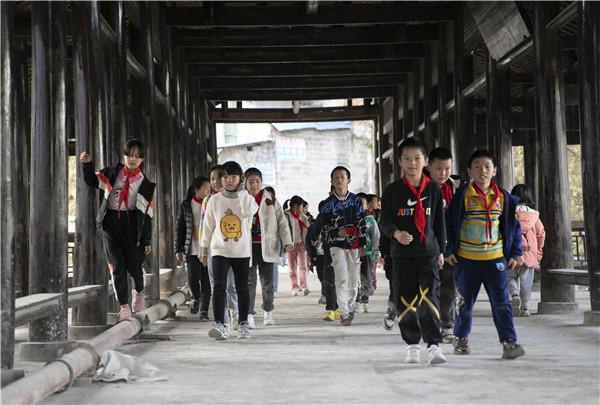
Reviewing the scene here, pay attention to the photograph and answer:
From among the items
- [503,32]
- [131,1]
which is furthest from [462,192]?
[131,1]

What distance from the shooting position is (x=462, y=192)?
645 cm

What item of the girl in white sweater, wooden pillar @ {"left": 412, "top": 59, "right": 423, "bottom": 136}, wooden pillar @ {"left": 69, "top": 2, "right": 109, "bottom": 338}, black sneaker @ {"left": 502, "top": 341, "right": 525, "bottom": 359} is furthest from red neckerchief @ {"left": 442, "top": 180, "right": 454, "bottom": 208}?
wooden pillar @ {"left": 412, "top": 59, "right": 423, "bottom": 136}

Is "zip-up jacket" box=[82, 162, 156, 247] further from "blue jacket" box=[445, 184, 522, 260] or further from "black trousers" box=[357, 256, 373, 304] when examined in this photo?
"black trousers" box=[357, 256, 373, 304]

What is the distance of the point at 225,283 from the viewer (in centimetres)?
809

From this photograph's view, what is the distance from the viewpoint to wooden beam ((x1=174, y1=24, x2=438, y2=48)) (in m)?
16.8

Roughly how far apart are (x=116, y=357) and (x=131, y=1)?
28.7ft

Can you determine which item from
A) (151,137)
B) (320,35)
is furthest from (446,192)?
(320,35)

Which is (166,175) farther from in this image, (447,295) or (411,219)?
(411,219)

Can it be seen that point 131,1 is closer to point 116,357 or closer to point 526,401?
point 116,357

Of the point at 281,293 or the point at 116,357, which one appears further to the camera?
the point at 281,293

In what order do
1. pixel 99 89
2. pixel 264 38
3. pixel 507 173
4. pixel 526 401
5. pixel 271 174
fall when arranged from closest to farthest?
pixel 526 401, pixel 99 89, pixel 507 173, pixel 264 38, pixel 271 174

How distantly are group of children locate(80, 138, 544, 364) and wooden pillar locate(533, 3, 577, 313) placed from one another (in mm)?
329

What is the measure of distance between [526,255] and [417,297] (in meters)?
3.74

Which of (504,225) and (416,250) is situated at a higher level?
(504,225)
